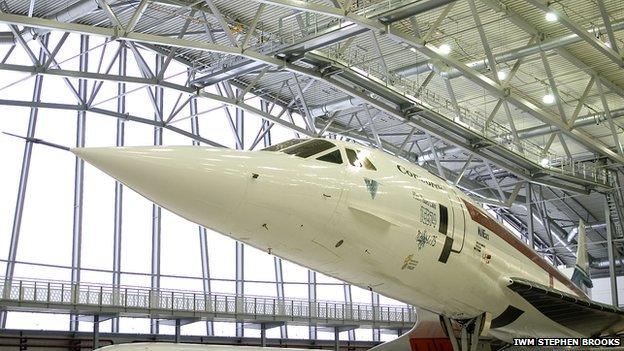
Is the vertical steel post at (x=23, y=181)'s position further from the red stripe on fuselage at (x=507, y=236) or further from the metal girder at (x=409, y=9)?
the red stripe on fuselage at (x=507, y=236)

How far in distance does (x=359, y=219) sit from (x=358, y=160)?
974 millimetres

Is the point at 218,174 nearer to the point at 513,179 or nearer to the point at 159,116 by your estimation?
the point at 159,116

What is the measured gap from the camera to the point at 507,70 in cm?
2848

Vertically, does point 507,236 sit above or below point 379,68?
below

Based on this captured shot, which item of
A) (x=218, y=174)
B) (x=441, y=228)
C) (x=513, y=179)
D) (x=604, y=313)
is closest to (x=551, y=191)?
(x=513, y=179)

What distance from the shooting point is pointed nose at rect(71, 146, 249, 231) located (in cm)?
762

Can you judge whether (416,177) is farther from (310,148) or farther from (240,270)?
(240,270)

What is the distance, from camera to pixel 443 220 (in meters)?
10.7

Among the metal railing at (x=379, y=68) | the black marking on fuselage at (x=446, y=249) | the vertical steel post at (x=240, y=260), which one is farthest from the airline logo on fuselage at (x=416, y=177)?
the vertical steel post at (x=240, y=260)

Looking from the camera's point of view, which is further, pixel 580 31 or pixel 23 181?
pixel 23 181

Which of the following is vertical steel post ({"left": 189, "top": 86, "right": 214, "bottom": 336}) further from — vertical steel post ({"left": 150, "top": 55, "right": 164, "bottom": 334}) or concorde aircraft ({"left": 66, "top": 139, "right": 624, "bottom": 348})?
concorde aircraft ({"left": 66, "top": 139, "right": 624, "bottom": 348})

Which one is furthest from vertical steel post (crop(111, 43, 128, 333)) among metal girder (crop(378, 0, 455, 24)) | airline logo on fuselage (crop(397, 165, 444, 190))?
airline logo on fuselage (crop(397, 165, 444, 190))

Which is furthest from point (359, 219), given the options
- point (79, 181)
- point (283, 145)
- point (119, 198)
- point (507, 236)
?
point (119, 198)

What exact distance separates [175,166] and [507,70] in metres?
23.0
